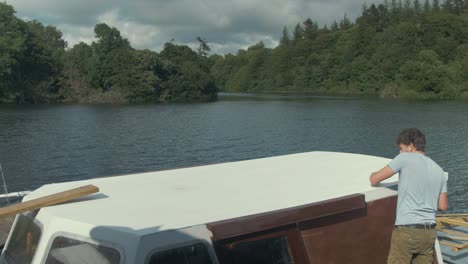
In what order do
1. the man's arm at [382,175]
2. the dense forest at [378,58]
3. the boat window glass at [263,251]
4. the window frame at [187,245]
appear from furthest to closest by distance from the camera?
1. the dense forest at [378,58]
2. the man's arm at [382,175]
3. the boat window glass at [263,251]
4. the window frame at [187,245]

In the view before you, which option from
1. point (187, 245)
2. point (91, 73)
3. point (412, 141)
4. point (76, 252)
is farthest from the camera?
point (91, 73)

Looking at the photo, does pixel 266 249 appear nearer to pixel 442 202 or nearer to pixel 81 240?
pixel 81 240

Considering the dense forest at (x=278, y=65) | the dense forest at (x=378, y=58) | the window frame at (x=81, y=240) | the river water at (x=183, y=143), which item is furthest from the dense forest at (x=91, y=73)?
the window frame at (x=81, y=240)

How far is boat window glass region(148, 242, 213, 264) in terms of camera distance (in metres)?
3.57

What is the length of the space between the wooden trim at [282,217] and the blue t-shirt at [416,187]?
1.36 ft

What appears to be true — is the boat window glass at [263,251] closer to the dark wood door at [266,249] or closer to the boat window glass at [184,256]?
the dark wood door at [266,249]

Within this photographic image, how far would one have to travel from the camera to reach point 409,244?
4.69m

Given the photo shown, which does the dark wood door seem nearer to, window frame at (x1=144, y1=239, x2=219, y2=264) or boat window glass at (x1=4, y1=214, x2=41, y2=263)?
window frame at (x1=144, y1=239, x2=219, y2=264)

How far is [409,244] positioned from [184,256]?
2.37 m

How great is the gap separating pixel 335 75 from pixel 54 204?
143 metres

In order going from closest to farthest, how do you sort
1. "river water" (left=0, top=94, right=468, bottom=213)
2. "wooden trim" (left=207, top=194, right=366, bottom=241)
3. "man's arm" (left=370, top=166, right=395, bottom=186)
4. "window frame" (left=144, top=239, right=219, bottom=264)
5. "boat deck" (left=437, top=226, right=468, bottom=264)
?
"window frame" (left=144, top=239, right=219, bottom=264)
"wooden trim" (left=207, top=194, right=366, bottom=241)
"man's arm" (left=370, top=166, right=395, bottom=186)
"boat deck" (left=437, top=226, right=468, bottom=264)
"river water" (left=0, top=94, right=468, bottom=213)

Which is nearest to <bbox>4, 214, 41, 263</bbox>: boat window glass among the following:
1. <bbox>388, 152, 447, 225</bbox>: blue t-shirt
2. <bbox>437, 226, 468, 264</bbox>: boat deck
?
<bbox>388, 152, 447, 225</bbox>: blue t-shirt

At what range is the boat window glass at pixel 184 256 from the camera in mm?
3574

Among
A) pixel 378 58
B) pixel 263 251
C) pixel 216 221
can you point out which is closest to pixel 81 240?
pixel 216 221
